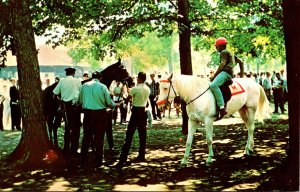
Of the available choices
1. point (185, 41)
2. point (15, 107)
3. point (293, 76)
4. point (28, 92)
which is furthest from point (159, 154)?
point (15, 107)

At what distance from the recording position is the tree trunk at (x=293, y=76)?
721 cm

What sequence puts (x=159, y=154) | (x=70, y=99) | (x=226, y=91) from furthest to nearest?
(x=159, y=154)
(x=70, y=99)
(x=226, y=91)

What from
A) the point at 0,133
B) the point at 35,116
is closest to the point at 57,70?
the point at 0,133

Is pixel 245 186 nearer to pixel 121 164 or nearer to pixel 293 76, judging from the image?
pixel 293 76

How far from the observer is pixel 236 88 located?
11281mm

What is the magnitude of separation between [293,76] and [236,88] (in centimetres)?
400

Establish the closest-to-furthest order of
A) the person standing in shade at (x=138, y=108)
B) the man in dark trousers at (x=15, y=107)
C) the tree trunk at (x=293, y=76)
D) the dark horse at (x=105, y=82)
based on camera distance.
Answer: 1. the tree trunk at (x=293, y=76)
2. the person standing in shade at (x=138, y=108)
3. the dark horse at (x=105, y=82)
4. the man in dark trousers at (x=15, y=107)

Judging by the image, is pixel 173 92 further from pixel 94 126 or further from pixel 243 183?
pixel 243 183

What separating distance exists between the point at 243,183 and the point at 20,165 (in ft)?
17.5

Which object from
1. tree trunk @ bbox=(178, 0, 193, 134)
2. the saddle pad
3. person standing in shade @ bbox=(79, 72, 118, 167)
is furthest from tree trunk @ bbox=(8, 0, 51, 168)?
tree trunk @ bbox=(178, 0, 193, 134)

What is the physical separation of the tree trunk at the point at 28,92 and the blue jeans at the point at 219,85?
429cm

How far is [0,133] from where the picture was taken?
18.0 meters

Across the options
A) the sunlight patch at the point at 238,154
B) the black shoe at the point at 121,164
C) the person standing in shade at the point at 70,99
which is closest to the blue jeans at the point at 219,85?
the sunlight patch at the point at 238,154

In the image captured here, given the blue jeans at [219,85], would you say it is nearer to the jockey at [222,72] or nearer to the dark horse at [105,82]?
the jockey at [222,72]
